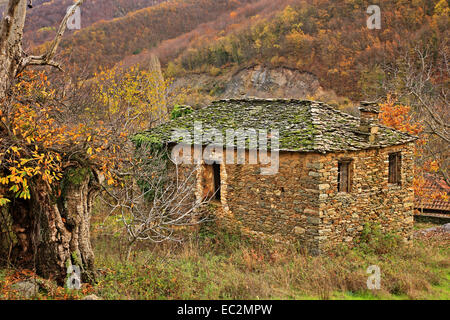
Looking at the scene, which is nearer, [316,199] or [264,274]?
[264,274]

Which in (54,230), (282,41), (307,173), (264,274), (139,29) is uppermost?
(139,29)

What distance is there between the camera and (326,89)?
4191cm

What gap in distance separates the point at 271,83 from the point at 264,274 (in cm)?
3990

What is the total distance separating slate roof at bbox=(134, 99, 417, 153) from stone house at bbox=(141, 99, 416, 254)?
0.03 metres

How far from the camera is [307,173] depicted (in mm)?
10094

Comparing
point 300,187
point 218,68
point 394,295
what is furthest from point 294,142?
point 218,68

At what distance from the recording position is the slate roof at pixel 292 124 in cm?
1034

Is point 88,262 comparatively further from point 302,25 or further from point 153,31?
point 153,31

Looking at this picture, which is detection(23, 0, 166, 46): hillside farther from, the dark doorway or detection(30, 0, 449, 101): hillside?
the dark doorway

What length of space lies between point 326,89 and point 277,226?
3391cm

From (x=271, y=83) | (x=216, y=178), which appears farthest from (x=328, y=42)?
(x=216, y=178)

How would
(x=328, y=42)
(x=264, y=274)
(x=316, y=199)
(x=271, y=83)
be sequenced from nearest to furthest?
1. (x=264, y=274)
2. (x=316, y=199)
3. (x=328, y=42)
4. (x=271, y=83)

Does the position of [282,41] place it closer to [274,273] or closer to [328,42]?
[328,42]

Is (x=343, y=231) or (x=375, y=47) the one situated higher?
(x=375, y=47)
